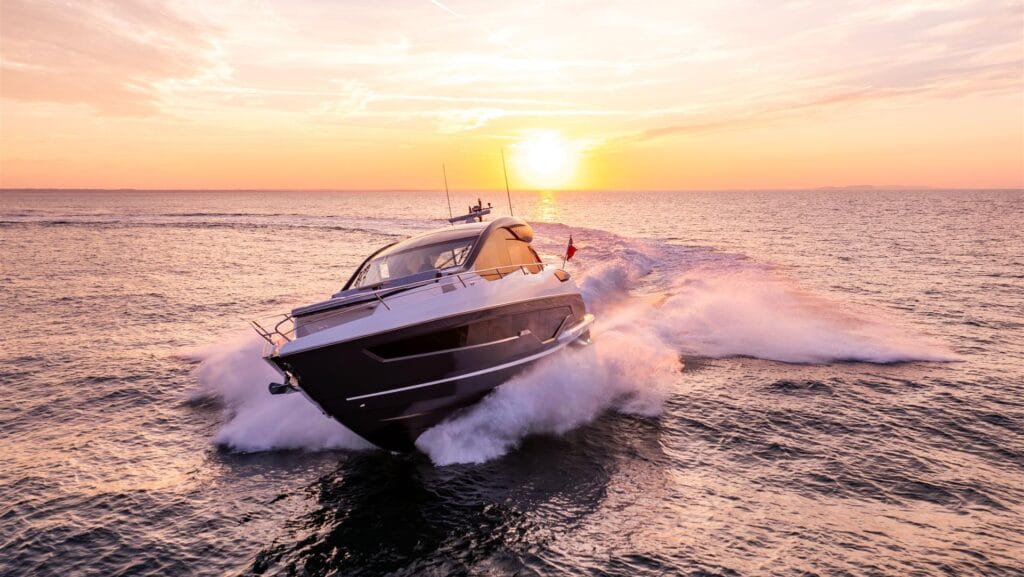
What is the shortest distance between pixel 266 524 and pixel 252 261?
28928 mm

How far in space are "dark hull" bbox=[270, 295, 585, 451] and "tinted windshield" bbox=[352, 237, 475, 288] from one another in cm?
150

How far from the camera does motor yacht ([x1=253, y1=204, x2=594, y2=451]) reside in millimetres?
7316

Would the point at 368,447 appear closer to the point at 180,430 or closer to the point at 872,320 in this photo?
the point at 180,430

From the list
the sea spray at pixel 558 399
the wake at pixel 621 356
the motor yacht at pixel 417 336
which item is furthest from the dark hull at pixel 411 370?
the wake at pixel 621 356

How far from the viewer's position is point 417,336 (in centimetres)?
757

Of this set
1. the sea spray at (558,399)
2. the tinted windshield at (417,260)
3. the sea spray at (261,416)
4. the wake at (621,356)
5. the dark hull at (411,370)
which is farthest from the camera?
the tinted windshield at (417,260)

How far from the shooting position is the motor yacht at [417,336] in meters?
7.32

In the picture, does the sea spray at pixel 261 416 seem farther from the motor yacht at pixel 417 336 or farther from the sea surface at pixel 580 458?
the motor yacht at pixel 417 336

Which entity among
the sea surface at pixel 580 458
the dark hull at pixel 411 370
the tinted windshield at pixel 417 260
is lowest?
the sea surface at pixel 580 458

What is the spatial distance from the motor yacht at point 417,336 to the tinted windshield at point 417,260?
20mm

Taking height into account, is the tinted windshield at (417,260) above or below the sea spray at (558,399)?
above

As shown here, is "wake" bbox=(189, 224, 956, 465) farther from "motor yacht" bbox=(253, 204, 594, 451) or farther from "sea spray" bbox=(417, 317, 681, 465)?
"motor yacht" bbox=(253, 204, 594, 451)

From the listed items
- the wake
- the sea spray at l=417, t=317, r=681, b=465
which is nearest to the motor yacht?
the sea spray at l=417, t=317, r=681, b=465

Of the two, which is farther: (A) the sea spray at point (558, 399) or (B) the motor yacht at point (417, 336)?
(A) the sea spray at point (558, 399)
